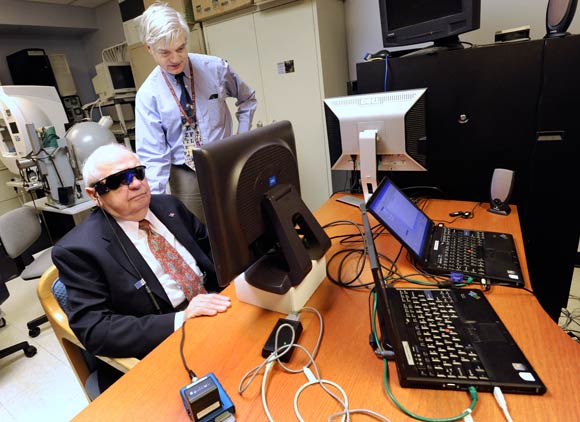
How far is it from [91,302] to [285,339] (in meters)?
0.62

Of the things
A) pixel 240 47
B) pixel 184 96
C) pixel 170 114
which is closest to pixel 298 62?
pixel 240 47

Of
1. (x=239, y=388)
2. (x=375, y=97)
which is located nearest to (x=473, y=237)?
(x=375, y=97)

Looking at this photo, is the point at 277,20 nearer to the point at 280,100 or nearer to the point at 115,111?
the point at 280,100

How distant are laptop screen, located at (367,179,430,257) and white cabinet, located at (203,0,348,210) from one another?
5.03ft

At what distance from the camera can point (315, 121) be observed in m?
2.76

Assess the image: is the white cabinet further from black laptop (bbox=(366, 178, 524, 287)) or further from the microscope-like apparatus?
black laptop (bbox=(366, 178, 524, 287))

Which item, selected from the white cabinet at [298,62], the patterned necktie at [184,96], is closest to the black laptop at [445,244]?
the patterned necktie at [184,96]

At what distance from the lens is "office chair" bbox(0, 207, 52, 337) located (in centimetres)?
206

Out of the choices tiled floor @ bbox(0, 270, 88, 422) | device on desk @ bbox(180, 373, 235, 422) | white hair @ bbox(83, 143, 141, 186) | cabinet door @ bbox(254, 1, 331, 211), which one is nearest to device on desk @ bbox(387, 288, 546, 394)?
device on desk @ bbox(180, 373, 235, 422)

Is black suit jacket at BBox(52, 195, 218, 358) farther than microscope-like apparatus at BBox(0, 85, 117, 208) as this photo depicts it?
No

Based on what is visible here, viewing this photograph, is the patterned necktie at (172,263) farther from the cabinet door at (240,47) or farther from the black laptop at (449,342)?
the cabinet door at (240,47)

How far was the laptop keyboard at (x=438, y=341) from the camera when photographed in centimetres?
70

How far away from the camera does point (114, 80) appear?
386 cm

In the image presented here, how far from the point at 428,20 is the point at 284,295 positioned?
1.58 m
